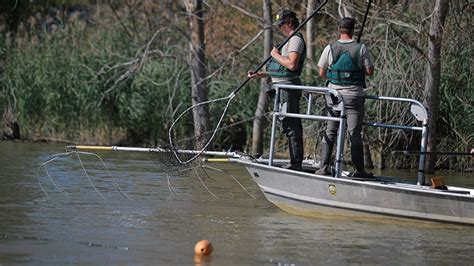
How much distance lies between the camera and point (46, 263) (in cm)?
953

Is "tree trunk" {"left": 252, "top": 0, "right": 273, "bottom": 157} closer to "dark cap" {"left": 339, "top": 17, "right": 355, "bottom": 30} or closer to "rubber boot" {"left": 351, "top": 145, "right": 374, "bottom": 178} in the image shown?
"rubber boot" {"left": 351, "top": 145, "right": 374, "bottom": 178}

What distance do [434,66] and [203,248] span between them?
9.50 meters

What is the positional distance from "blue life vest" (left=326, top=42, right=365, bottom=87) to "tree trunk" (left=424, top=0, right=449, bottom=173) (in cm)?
615

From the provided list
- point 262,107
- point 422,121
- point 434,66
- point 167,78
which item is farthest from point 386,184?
point 167,78

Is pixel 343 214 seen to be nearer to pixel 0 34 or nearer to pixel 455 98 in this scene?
pixel 455 98

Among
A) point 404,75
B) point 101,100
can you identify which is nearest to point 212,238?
point 404,75

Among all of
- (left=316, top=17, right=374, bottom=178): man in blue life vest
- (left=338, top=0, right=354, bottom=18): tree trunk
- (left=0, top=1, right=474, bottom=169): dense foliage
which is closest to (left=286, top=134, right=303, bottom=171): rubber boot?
(left=316, top=17, right=374, bottom=178): man in blue life vest

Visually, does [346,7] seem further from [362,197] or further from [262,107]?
[362,197]

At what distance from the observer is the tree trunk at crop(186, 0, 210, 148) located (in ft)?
71.1

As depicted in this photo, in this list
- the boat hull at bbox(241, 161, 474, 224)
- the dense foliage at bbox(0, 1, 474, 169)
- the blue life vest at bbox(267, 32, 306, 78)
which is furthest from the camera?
the dense foliage at bbox(0, 1, 474, 169)

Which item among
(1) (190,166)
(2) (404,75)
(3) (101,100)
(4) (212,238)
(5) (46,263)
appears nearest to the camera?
(5) (46,263)

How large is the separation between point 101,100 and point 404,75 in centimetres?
679

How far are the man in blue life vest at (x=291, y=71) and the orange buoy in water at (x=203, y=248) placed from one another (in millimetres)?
2977

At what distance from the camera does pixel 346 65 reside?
40.1ft
